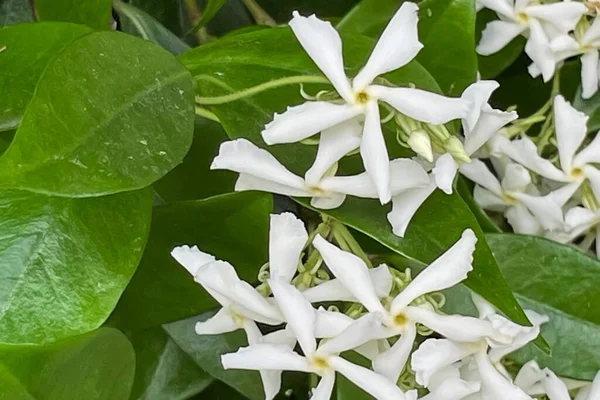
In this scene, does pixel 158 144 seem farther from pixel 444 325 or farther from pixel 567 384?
pixel 567 384

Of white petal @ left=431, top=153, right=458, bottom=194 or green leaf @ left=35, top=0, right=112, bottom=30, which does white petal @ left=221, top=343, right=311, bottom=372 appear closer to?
white petal @ left=431, top=153, right=458, bottom=194

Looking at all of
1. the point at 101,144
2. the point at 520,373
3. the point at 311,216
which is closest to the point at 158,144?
the point at 101,144

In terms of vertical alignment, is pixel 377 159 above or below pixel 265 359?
above

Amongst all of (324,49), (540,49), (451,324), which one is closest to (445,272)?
(451,324)

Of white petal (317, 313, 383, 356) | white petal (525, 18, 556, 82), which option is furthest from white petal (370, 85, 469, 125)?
white petal (525, 18, 556, 82)

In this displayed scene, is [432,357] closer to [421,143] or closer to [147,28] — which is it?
[421,143]

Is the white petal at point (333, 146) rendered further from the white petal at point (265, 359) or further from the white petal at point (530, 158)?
the white petal at point (530, 158)

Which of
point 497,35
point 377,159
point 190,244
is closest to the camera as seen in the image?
point 377,159
